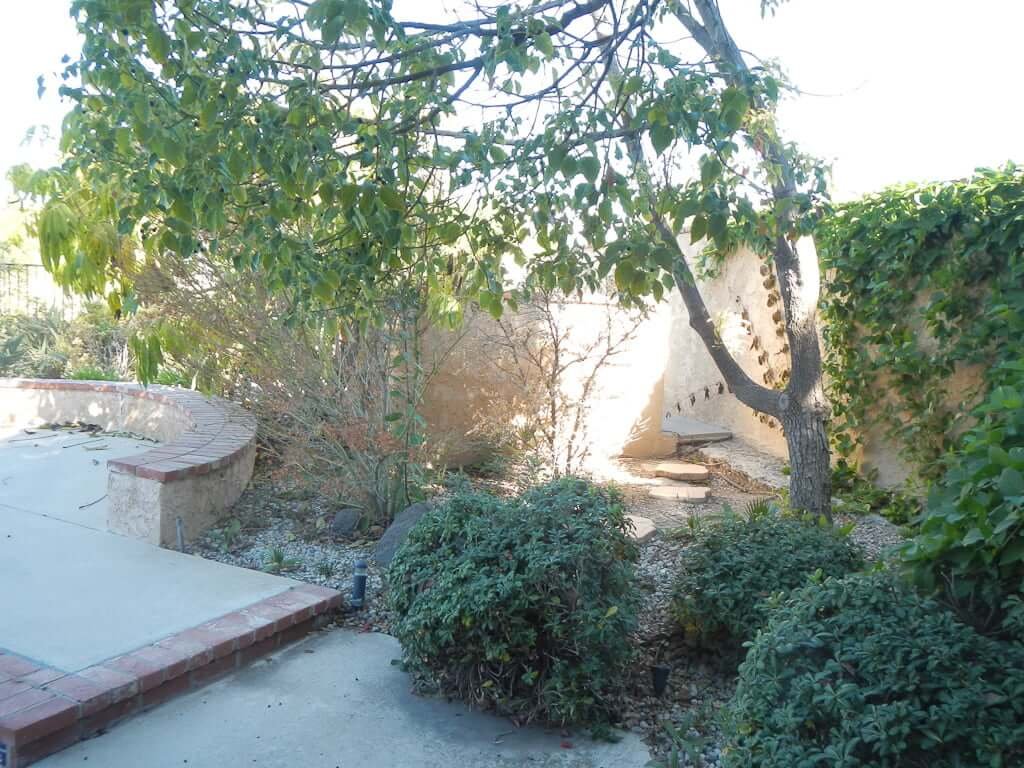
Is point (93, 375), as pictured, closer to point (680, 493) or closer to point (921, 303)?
point (680, 493)

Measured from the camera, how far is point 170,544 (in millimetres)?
4996

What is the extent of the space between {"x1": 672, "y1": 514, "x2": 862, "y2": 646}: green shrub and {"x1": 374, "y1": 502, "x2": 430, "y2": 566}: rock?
1.71 meters

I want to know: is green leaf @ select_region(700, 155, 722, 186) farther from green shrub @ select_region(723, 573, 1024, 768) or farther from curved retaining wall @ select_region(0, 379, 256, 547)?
curved retaining wall @ select_region(0, 379, 256, 547)

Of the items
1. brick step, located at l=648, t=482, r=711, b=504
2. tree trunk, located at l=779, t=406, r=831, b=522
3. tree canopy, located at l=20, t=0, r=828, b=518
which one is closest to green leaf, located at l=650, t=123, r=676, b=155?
tree canopy, located at l=20, t=0, r=828, b=518

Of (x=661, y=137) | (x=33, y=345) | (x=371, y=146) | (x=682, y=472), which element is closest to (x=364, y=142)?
(x=371, y=146)

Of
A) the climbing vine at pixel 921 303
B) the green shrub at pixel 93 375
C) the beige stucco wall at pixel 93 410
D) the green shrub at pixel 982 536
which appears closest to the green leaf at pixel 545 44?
the green shrub at pixel 982 536

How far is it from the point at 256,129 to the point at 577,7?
1.63m

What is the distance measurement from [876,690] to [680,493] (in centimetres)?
457

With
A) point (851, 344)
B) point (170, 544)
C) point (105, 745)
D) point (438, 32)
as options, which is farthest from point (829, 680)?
point (851, 344)

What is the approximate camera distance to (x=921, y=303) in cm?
569

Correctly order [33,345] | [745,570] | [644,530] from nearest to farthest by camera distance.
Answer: [745,570] → [644,530] → [33,345]

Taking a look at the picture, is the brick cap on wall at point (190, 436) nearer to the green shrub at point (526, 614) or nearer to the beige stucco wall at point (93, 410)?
the beige stucco wall at point (93, 410)

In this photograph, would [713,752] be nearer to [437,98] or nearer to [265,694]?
[265,694]

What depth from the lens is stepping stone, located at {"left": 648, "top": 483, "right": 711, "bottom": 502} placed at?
259 inches
